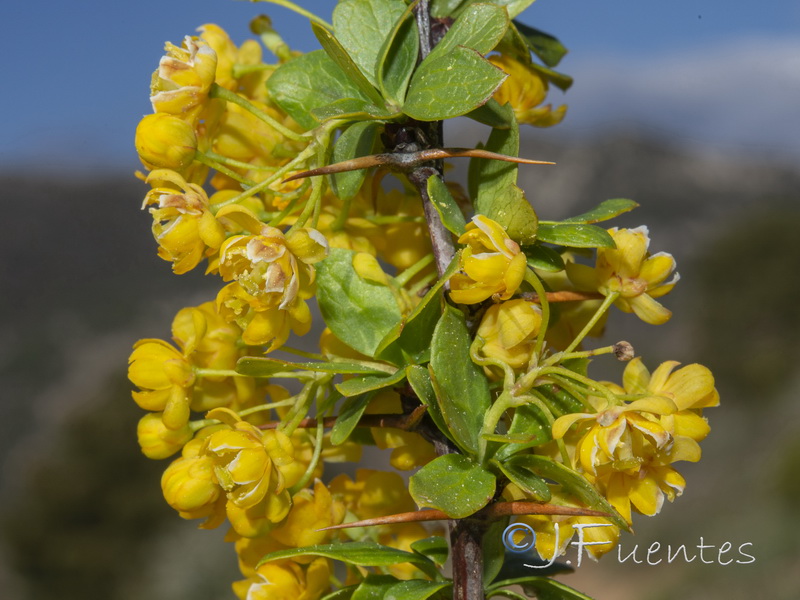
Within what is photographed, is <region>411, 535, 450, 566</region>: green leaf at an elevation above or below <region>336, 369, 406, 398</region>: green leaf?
below

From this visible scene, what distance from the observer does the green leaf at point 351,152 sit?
526mm

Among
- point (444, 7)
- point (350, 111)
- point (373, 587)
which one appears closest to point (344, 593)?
point (373, 587)

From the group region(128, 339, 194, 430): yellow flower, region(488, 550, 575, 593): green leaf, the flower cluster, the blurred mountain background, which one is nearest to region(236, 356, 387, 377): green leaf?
the flower cluster

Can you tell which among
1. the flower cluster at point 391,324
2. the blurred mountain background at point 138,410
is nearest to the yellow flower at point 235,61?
the flower cluster at point 391,324

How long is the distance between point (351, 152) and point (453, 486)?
0.78 feet

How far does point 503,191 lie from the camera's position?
501mm

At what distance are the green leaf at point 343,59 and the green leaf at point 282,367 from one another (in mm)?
178

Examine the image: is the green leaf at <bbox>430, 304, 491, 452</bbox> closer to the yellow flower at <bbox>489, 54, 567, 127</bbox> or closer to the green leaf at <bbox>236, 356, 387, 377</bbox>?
the green leaf at <bbox>236, 356, 387, 377</bbox>

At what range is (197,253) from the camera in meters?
0.49

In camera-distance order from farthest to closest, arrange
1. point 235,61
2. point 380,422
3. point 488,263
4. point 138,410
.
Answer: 1. point 138,410
2. point 235,61
3. point 380,422
4. point 488,263

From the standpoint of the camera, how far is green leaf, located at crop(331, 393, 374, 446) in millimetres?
514

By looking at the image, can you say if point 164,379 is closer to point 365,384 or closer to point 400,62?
point 365,384

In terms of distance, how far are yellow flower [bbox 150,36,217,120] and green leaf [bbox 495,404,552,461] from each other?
32 centimetres

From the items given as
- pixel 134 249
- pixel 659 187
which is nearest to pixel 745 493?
pixel 659 187
